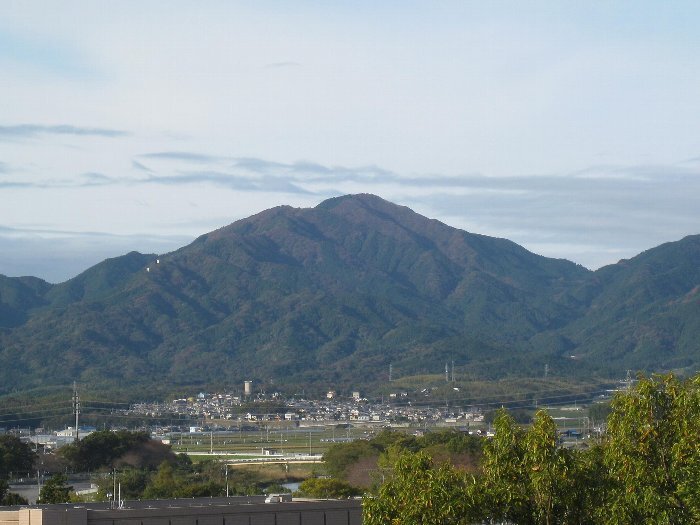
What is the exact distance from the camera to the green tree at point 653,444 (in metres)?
28.1

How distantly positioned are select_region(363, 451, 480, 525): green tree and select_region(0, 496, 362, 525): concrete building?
11.3 m

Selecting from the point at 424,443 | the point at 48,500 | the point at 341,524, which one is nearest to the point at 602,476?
the point at 341,524

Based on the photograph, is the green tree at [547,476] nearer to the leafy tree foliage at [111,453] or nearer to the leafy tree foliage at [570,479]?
the leafy tree foliage at [570,479]

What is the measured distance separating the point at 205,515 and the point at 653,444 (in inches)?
607

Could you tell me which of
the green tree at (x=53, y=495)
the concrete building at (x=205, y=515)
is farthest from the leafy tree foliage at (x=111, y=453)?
the concrete building at (x=205, y=515)

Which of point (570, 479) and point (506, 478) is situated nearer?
point (570, 479)

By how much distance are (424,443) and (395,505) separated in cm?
7976

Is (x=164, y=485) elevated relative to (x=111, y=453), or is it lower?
lower

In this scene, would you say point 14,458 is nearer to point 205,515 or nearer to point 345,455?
point 345,455

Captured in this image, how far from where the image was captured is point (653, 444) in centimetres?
2998

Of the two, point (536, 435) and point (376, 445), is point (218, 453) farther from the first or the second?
point (536, 435)

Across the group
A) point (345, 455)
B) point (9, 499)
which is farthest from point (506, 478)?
point (345, 455)

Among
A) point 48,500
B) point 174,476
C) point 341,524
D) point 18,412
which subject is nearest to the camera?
point 341,524

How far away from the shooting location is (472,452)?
9962 cm
